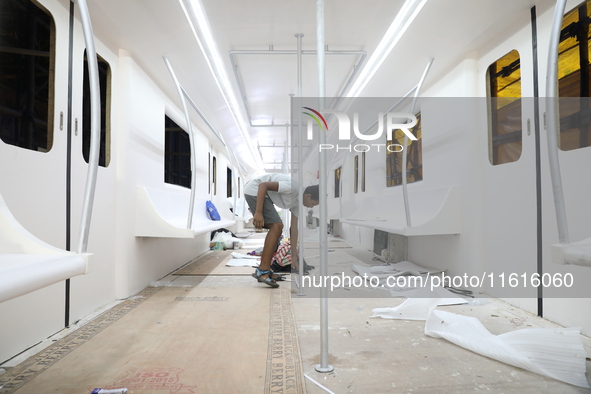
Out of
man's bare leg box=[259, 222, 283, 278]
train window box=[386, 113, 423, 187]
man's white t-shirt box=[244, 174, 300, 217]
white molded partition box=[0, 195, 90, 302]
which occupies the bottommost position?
man's bare leg box=[259, 222, 283, 278]

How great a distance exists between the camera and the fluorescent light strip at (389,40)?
227 centimetres

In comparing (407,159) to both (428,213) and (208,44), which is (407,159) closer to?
(428,213)

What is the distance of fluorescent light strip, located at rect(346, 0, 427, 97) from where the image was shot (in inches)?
89.2

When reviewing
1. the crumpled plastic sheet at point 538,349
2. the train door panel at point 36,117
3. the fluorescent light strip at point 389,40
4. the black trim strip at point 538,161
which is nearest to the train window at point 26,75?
the train door panel at point 36,117

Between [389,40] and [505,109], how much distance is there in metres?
0.96

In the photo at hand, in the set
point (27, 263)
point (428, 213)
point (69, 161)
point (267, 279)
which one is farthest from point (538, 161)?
point (69, 161)

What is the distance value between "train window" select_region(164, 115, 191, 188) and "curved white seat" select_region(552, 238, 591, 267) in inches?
142

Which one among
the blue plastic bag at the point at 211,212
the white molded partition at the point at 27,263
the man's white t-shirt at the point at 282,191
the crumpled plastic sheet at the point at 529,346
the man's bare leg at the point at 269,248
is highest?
the man's white t-shirt at the point at 282,191

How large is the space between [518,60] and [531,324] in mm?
1736

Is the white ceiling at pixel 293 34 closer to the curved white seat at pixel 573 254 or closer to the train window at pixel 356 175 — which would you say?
the curved white seat at pixel 573 254

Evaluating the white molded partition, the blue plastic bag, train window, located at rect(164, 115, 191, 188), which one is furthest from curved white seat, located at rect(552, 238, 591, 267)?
the blue plastic bag

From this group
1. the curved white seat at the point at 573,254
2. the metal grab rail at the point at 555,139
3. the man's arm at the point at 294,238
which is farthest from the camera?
the man's arm at the point at 294,238

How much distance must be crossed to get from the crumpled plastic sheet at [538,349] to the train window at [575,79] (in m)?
1.01

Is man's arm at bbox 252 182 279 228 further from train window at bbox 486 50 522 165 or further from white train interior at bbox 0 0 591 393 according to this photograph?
train window at bbox 486 50 522 165
